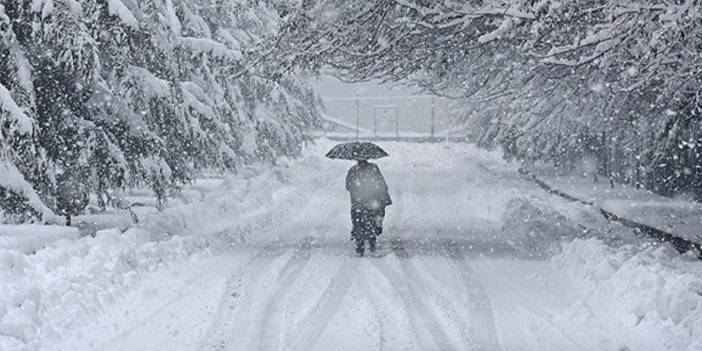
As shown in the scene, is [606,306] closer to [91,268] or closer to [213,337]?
[213,337]

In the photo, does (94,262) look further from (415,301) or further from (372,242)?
(372,242)

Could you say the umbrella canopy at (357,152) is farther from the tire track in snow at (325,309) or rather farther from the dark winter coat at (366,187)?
the tire track in snow at (325,309)

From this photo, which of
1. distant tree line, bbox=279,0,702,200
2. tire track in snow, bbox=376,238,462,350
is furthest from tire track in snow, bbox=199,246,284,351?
distant tree line, bbox=279,0,702,200

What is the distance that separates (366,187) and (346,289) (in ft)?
12.3

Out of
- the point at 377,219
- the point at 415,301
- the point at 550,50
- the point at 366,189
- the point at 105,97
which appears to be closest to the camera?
the point at 415,301

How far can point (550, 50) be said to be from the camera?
9914 millimetres

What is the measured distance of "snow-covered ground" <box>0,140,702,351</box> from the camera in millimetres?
7809

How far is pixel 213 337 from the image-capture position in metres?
7.89

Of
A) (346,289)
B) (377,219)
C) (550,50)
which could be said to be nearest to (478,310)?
(346,289)

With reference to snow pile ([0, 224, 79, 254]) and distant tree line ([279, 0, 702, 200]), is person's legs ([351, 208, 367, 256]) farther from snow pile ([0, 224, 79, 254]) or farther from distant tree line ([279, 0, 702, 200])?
snow pile ([0, 224, 79, 254])

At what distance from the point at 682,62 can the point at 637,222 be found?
7115mm

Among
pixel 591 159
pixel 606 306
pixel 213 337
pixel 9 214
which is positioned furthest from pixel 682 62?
pixel 591 159

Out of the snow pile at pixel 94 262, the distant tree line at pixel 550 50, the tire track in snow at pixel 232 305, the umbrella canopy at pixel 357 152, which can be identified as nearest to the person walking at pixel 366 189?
the umbrella canopy at pixel 357 152

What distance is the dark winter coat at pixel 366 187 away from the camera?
1383 centimetres
